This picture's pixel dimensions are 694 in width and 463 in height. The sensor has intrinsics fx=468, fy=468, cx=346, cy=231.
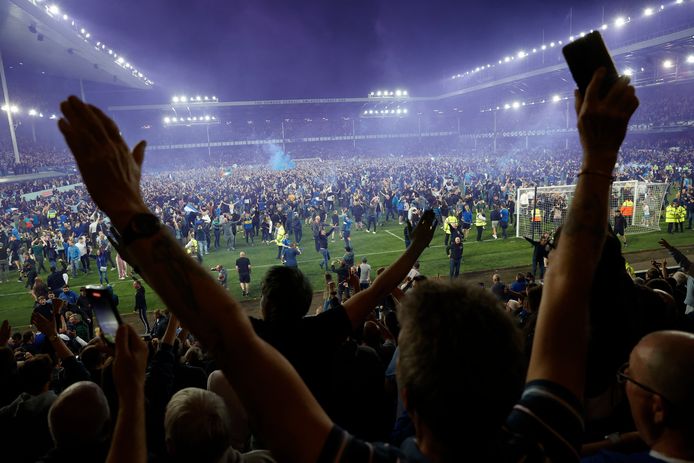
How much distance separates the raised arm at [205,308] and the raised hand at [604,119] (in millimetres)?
1046

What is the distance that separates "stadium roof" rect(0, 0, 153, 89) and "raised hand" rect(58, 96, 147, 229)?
33384mm

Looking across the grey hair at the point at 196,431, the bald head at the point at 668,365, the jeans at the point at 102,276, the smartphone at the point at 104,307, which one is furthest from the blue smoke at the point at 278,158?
the bald head at the point at 668,365

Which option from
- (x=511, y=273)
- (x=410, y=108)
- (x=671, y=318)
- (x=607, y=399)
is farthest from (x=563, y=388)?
(x=410, y=108)

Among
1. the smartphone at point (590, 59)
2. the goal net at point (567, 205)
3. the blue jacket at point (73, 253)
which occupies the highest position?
the smartphone at point (590, 59)

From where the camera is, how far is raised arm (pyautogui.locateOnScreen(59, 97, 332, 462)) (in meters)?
1.02

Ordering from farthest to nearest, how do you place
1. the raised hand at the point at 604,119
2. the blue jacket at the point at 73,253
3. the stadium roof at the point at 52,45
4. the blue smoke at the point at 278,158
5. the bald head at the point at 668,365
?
the blue smoke at the point at 278,158 → the stadium roof at the point at 52,45 → the blue jacket at the point at 73,253 → the bald head at the point at 668,365 → the raised hand at the point at 604,119

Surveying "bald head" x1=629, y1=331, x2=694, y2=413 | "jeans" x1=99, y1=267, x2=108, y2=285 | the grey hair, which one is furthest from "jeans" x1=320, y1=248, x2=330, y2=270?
"bald head" x1=629, y1=331, x2=694, y2=413

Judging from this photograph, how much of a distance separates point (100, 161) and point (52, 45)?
44.2m

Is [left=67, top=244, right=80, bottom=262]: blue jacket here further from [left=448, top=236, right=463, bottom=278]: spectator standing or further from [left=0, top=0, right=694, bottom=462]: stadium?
[left=448, top=236, right=463, bottom=278]: spectator standing

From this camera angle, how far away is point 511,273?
1584 cm

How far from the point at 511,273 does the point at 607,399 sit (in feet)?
46.6

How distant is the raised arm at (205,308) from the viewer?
1.02m

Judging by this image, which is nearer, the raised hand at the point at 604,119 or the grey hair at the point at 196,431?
the raised hand at the point at 604,119

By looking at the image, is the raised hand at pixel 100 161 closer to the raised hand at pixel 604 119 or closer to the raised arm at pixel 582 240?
the raised arm at pixel 582 240
